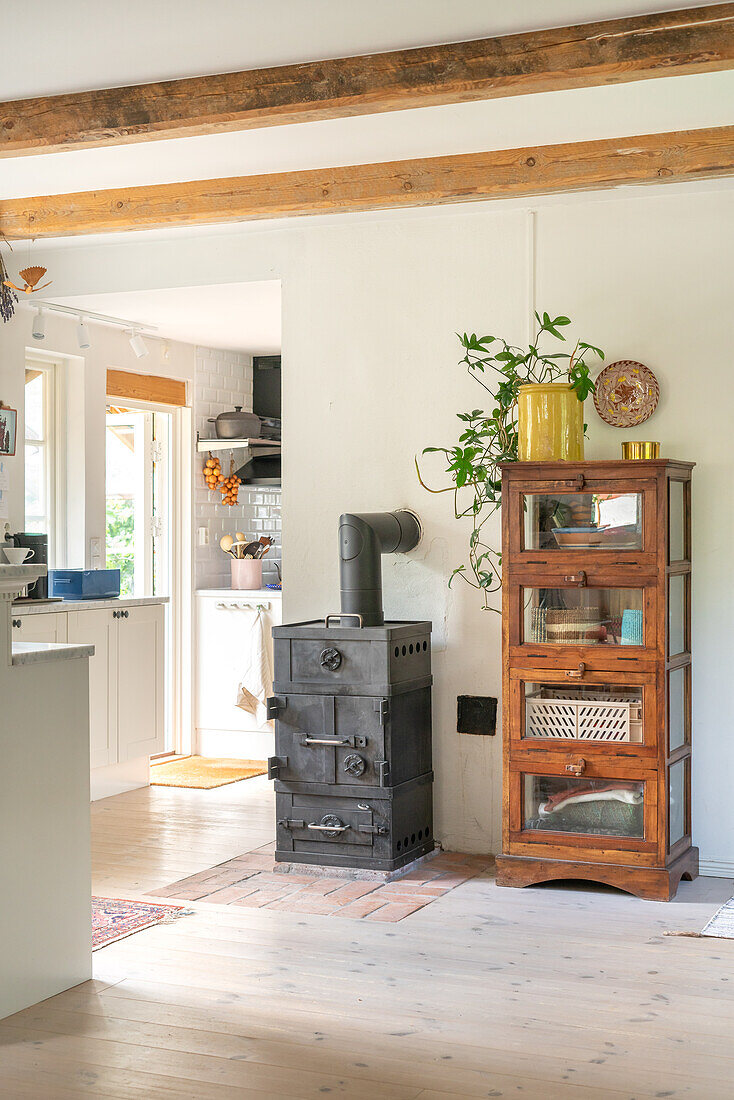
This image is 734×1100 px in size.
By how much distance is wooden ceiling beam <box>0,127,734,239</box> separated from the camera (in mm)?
4441

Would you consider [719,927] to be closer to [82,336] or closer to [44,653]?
[44,653]

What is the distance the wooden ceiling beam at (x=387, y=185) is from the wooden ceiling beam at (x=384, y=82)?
1.10m

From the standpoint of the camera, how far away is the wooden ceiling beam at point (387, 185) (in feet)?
14.6

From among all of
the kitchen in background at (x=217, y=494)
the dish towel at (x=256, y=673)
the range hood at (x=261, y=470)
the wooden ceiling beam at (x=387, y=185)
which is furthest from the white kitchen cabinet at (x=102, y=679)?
the wooden ceiling beam at (x=387, y=185)

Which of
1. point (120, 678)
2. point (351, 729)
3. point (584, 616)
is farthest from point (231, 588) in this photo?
point (584, 616)

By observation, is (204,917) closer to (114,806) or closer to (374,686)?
(374,686)

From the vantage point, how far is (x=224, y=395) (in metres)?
7.81

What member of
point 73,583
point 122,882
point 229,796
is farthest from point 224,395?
point 122,882

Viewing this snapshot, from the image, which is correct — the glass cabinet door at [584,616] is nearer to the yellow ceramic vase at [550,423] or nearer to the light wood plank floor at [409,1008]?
the yellow ceramic vase at [550,423]

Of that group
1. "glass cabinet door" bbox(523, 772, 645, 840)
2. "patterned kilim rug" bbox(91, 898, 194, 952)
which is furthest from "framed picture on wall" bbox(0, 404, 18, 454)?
"glass cabinet door" bbox(523, 772, 645, 840)

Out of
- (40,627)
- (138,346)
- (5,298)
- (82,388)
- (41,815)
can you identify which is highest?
(5,298)

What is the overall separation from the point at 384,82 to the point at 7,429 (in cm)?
327

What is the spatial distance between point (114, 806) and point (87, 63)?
3691 millimetres

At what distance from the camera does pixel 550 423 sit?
15.3 ft
